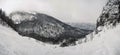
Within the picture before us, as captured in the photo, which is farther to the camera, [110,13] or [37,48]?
[110,13]

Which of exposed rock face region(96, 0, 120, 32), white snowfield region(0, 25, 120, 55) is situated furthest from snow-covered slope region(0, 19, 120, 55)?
exposed rock face region(96, 0, 120, 32)

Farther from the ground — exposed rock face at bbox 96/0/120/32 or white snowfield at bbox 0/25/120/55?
exposed rock face at bbox 96/0/120/32

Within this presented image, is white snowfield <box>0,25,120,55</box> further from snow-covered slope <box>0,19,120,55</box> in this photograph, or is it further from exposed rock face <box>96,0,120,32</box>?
exposed rock face <box>96,0,120,32</box>

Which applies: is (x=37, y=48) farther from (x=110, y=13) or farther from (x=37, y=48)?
(x=110, y=13)

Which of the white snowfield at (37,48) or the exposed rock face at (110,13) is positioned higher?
the exposed rock face at (110,13)

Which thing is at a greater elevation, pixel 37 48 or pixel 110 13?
pixel 110 13

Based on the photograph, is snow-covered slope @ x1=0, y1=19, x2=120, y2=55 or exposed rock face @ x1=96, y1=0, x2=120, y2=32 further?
exposed rock face @ x1=96, y1=0, x2=120, y2=32

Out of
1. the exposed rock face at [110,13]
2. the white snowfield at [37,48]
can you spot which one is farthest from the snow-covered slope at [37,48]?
the exposed rock face at [110,13]

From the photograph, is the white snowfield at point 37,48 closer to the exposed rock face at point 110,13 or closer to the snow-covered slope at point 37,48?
the snow-covered slope at point 37,48

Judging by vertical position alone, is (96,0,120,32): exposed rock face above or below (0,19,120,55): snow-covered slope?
above

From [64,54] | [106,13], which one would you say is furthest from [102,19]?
[64,54]

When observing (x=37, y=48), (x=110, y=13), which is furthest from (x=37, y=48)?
(x=110, y=13)
